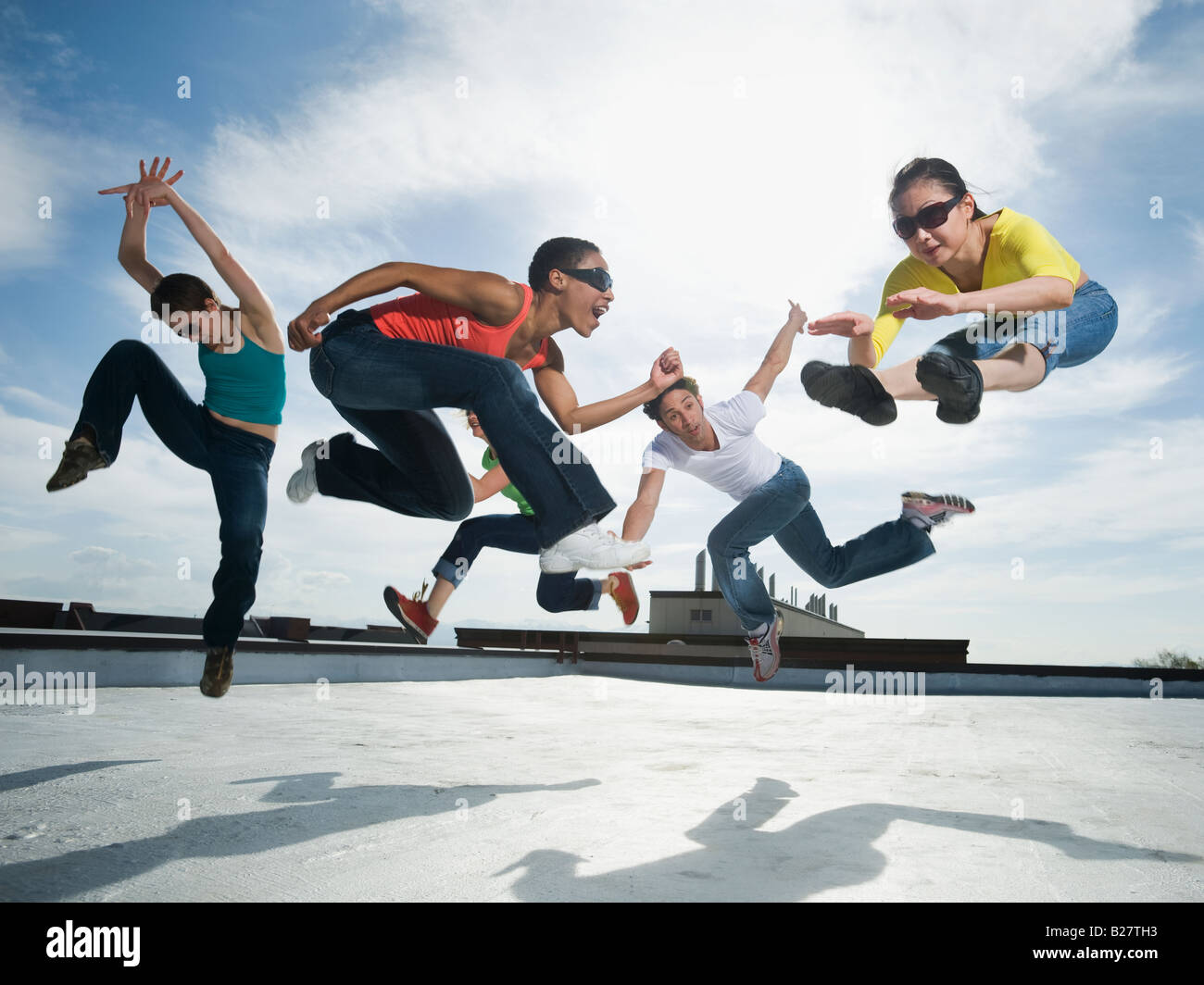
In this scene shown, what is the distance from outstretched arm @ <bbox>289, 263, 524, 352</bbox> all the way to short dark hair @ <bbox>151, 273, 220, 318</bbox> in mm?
557

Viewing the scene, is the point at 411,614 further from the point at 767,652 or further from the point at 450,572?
the point at 767,652

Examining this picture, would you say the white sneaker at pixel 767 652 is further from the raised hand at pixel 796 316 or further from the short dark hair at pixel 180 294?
the short dark hair at pixel 180 294

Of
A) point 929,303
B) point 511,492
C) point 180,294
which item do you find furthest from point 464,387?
point 929,303

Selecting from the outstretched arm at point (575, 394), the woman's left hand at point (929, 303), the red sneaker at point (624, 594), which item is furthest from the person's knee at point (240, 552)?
the woman's left hand at point (929, 303)

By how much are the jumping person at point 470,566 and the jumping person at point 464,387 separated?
0.16 meters

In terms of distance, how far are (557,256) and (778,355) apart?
1.27 metres

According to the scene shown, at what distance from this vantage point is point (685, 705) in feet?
29.4

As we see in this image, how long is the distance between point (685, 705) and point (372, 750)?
16.5 feet

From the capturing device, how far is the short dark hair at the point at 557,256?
3611 millimetres

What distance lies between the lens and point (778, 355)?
12.8ft

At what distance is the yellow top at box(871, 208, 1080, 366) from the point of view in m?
3.41
